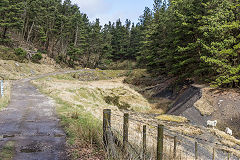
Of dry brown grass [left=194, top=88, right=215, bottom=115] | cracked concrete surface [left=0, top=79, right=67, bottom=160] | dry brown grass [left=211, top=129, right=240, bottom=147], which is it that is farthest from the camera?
dry brown grass [left=194, top=88, right=215, bottom=115]

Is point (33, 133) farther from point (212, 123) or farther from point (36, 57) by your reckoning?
point (36, 57)

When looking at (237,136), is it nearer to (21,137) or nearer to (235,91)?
(235,91)

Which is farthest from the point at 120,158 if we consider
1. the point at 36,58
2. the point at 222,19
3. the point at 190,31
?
the point at 36,58

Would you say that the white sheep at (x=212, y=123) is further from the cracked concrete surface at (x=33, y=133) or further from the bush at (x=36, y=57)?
the bush at (x=36, y=57)

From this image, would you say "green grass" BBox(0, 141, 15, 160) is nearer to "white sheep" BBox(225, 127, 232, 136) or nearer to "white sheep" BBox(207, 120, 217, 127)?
"white sheep" BBox(225, 127, 232, 136)

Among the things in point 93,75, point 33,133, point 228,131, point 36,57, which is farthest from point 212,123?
point 36,57

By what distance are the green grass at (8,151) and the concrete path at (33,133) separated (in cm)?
9

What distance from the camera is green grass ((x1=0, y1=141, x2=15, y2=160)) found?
553 centimetres

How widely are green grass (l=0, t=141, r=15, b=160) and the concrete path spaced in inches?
3.5

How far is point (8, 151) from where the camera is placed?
5934mm

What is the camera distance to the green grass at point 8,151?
18.1 feet

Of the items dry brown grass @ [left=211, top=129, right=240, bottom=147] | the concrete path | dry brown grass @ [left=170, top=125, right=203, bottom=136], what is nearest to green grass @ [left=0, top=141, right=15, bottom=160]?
the concrete path

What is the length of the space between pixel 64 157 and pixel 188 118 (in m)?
15.0

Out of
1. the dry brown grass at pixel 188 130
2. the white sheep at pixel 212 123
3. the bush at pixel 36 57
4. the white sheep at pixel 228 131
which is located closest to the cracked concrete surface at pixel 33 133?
the dry brown grass at pixel 188 130
